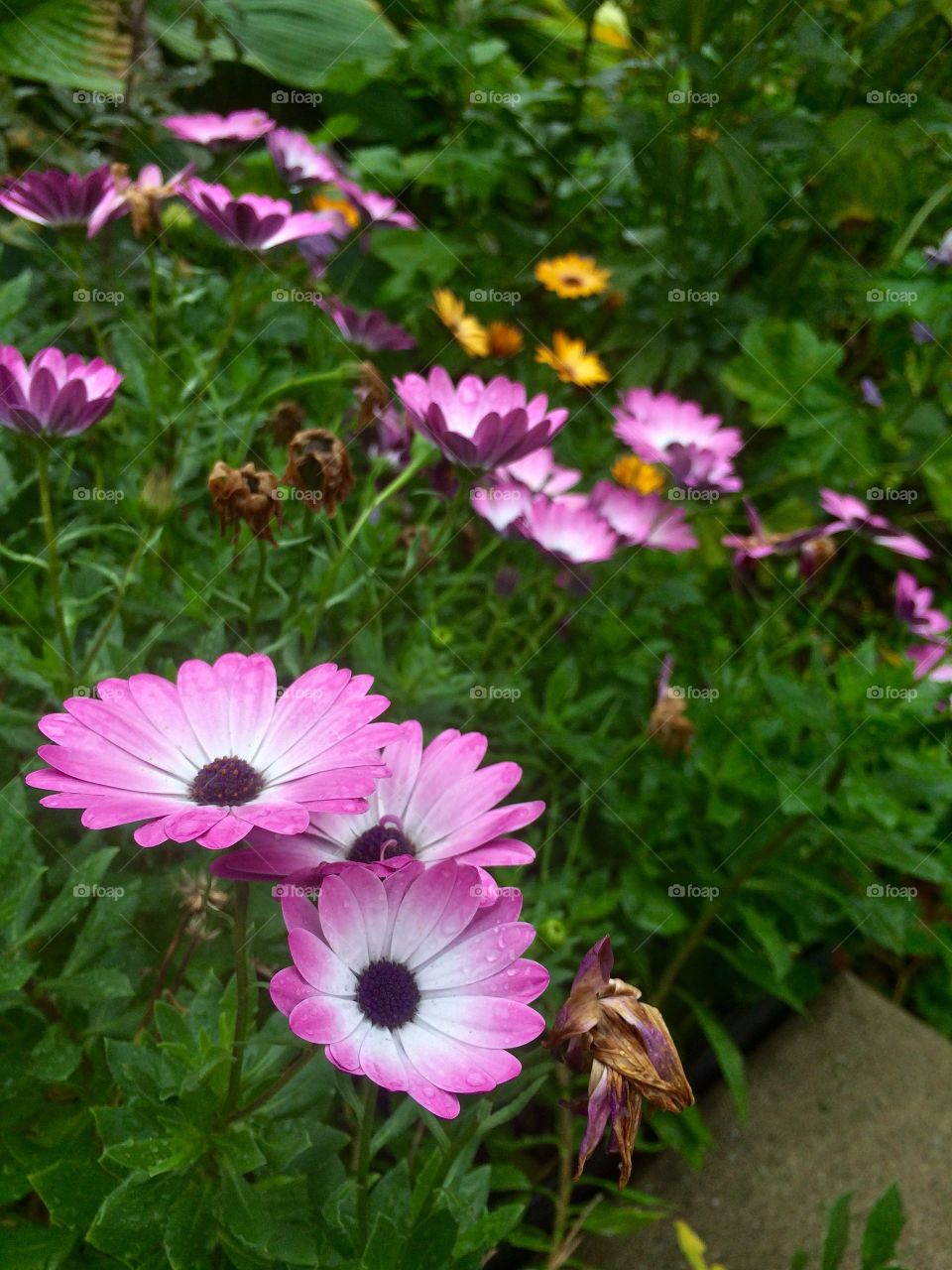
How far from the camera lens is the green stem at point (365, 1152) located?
0.51 metres

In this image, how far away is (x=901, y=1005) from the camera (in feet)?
5.05

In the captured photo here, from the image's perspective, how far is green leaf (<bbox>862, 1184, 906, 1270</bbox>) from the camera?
959mm

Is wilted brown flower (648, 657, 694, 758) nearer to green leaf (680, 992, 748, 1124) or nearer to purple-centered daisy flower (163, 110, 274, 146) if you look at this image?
green leaf (680, 992, 748, 1124)

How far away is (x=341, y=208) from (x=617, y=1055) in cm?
132

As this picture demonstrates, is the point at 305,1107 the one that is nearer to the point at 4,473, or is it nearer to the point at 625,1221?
the point at 625,1221

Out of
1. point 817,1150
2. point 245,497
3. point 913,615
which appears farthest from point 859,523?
point 245,497

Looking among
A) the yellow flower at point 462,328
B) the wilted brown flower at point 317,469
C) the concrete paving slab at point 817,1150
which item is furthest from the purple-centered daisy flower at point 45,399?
the concrete paving slab at point 817,1150

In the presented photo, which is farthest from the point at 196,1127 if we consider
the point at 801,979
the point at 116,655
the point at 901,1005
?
the point at 901,1005

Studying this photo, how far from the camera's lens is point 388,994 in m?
0.50

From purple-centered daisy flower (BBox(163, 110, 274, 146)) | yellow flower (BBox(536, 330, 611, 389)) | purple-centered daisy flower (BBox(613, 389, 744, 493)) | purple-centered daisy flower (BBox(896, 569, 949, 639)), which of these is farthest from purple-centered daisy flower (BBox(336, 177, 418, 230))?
purple-centered daisy flower (BBox(896, 569, 949, 639))

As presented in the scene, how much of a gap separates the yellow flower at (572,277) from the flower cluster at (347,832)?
3.53ft

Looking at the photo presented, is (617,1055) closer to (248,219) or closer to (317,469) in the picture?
(317,469)

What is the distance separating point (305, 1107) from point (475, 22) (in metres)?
1.74

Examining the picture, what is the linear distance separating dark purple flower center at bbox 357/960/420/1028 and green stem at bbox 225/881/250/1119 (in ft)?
0.19
